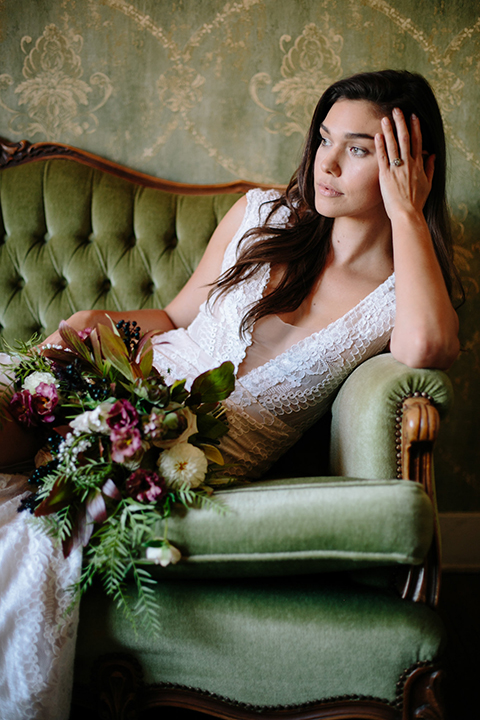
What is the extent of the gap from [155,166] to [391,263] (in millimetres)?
1113

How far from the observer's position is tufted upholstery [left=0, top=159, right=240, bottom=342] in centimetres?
195

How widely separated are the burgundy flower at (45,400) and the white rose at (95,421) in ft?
0.40

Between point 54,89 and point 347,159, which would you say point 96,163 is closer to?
point 54,89

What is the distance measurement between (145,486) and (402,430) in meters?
0.60

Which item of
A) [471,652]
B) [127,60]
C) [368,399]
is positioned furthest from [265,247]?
[471,652]

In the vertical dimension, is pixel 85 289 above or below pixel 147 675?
above

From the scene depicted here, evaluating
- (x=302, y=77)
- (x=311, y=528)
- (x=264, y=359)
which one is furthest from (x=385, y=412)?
(x=302, y=77)

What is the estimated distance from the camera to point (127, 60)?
207 cm

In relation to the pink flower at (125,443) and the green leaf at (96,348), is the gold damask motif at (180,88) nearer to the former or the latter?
the green leaf at (96,348)

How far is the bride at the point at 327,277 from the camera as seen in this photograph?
4.48 ft

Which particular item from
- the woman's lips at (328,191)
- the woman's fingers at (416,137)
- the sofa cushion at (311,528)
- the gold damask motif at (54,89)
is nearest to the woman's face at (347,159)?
the woman's lips at (328,191)

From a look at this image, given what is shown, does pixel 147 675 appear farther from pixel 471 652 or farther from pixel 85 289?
pixel 85 289

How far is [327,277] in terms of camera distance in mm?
1634

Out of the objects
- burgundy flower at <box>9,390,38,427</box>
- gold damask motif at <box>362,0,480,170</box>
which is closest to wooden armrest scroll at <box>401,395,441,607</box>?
burgundy flower at <box>9,390,38,427</box>
